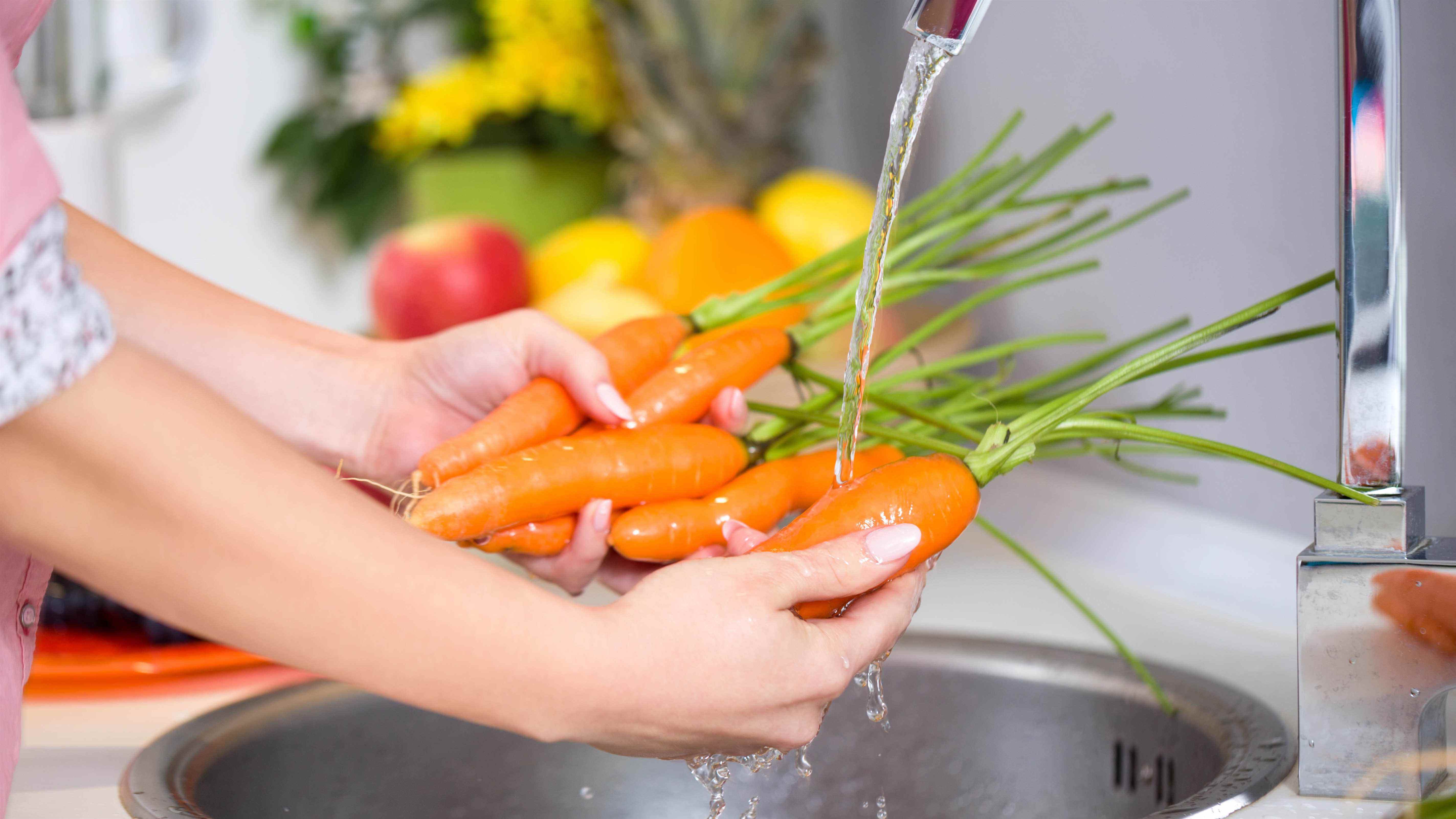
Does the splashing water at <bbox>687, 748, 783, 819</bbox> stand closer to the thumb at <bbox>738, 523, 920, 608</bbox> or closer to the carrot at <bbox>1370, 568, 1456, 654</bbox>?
the thumb at <bbox>738, 523, 920, 608</bbox>

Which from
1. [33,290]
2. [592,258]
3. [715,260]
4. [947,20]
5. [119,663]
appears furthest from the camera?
[592,258]

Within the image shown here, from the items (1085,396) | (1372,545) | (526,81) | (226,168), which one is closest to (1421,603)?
(1372,545)

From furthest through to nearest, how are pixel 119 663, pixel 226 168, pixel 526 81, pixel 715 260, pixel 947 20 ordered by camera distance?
pixel 226 168 → pixel 526 81 → pixel 715 260 → pixel 119 663 → pixel 947 20

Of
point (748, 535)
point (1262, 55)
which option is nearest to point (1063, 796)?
point (748, 535)

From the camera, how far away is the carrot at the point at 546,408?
0.70 metres

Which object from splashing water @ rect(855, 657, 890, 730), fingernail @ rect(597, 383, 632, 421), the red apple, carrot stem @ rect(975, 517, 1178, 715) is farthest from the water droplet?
the red apple

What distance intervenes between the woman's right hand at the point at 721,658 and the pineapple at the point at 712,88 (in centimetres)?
115

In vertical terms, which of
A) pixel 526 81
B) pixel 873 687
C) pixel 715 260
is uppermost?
pixel 526 81

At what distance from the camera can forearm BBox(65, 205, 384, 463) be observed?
0.67 metres

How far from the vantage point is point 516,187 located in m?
1.87

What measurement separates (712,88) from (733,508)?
3.25ft

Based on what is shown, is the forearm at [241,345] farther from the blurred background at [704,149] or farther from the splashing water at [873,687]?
the blurred background at [704,149]

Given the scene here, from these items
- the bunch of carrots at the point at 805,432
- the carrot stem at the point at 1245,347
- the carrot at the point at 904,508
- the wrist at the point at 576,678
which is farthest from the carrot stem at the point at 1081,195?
the wrist at the point at 576,678

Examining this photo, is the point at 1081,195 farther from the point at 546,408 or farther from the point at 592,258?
the point at 592,258
